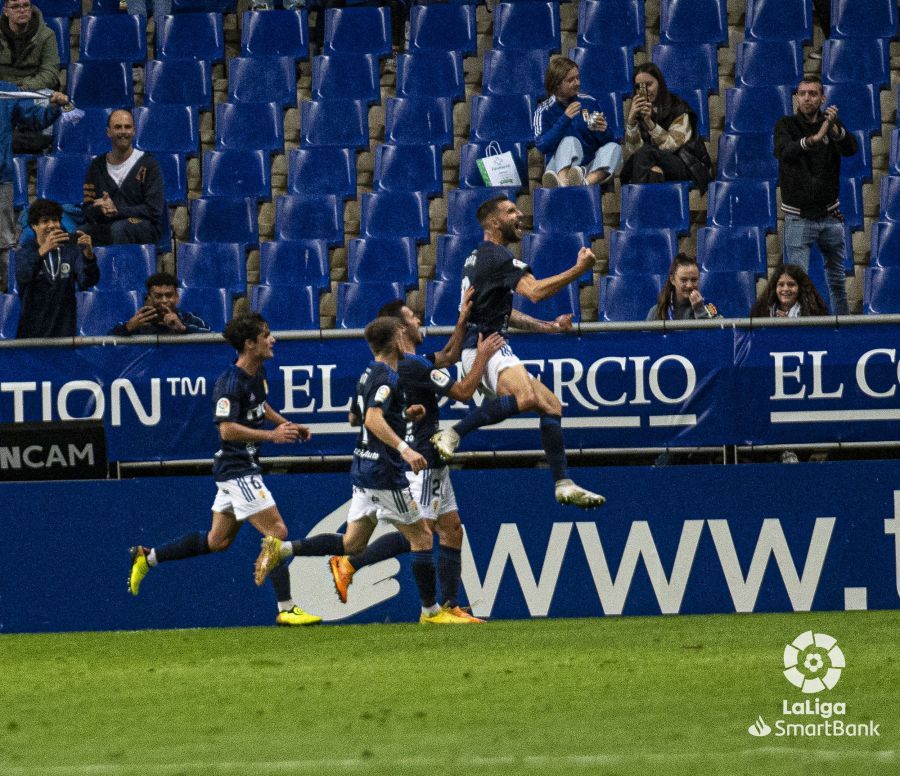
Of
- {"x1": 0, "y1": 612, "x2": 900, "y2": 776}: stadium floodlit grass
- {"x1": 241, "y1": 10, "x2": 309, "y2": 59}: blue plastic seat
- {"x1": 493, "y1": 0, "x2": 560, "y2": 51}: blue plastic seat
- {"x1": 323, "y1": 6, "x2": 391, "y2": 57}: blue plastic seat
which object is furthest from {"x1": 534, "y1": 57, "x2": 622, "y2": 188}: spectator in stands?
{"x1": 0, "y1": 612, "x2": 900, "y2": 776}: stadium floodlit grass

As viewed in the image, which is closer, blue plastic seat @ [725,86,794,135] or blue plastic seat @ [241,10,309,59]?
blue plastic seat @ [725,86,794,135]

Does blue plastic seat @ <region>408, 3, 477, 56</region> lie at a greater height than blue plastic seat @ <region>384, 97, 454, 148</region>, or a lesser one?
greater

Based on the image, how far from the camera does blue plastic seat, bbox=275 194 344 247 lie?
13453mm

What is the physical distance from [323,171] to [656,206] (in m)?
2.78

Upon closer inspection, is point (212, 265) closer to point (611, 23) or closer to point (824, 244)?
point (611, 23)

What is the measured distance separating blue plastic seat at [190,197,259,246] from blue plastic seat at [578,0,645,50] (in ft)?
10.3

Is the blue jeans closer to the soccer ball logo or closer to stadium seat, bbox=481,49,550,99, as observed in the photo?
stadium seat, bbox=481,49,550,99

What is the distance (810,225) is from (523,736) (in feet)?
23.8

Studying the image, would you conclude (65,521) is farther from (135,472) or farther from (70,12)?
(70,12)

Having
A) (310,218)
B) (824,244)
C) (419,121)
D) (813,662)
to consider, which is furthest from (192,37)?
(813,662)

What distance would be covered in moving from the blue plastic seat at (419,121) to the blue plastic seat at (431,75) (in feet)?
0.86

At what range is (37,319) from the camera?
35.7 feet

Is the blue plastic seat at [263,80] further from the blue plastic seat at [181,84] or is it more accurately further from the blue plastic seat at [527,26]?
the blue plastic seat at [527,26]

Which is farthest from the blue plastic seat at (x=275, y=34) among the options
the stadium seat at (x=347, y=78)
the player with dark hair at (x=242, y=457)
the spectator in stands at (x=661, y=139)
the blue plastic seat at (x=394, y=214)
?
the player with dark hair at (x=242, y=457)
